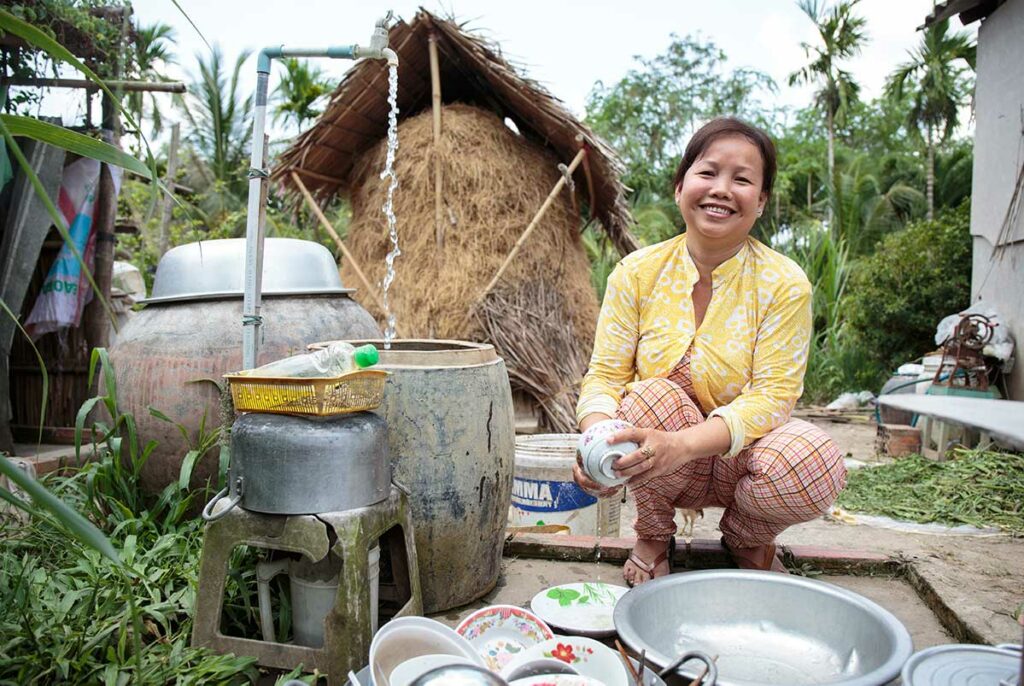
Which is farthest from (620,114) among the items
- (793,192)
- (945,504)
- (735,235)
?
(735,235)

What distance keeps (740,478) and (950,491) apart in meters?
2.48

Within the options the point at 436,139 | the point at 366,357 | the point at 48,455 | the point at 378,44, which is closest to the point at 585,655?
the point at 366,357

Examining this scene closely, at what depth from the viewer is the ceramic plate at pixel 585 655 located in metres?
1.39

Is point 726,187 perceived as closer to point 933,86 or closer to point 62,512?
point 62,512

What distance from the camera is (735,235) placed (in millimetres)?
1803

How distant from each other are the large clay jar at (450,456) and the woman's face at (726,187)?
26.2 inches

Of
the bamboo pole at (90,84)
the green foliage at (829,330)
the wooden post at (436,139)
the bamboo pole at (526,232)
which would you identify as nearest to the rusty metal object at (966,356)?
the bamboo pole at (526,232)

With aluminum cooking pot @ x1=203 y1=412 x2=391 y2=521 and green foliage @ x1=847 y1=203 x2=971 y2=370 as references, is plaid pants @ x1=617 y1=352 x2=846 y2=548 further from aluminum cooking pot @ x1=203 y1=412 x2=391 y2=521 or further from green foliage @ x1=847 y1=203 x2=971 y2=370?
green foliage @ x1=847 y1=203 x2=971 y2=370

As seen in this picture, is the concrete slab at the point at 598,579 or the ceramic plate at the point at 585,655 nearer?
the ceramic plate at the point at 585,655

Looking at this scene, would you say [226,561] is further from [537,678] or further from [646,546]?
[646,546]

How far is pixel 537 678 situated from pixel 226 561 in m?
0.67

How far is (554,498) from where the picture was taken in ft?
8.51

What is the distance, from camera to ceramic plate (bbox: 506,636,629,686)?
4.55ft

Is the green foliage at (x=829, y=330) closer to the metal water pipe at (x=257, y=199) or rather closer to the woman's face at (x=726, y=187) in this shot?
the woman's face at (x=726, y=187)
